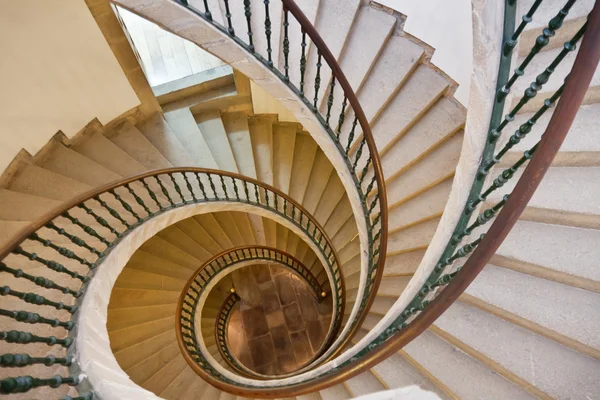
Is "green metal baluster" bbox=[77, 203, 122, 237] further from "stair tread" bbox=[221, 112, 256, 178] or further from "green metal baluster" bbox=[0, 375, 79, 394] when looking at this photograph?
"stair tread" bbox=[221, 112, 256, 178]

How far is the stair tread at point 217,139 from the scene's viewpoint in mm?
6082

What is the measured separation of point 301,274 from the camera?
8.40 m

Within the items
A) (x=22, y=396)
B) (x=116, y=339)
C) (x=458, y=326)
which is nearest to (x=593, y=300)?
(x=458, y=326)

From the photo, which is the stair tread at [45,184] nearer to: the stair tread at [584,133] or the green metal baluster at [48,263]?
the green metal baluster at [48,263]

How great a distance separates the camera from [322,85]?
14.4 ft

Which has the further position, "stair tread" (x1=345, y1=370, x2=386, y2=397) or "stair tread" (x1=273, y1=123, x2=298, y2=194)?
"stair tread" (x1=273, y1=123, x2=298, y2=194)

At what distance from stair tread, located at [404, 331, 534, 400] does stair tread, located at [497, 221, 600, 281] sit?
95cm

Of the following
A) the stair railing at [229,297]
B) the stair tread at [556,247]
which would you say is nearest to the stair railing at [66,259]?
the stair railing at [229,297]

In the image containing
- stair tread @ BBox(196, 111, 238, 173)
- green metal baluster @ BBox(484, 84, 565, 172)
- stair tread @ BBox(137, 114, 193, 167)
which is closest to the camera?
green metal baluster @ BBox(484, 84, 565, 172)

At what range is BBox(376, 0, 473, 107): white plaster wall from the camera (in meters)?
4.43

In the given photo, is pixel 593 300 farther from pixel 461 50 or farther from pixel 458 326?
pixel 461 50

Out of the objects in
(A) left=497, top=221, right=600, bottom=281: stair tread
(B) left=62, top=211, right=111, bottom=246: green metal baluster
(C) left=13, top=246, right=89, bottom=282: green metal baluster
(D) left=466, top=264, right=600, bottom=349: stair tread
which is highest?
(B) left=62, top=211, right=111, bottom=246: green metal baluster

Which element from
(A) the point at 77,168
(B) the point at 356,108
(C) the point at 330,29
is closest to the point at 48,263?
(A) the point at 77,168

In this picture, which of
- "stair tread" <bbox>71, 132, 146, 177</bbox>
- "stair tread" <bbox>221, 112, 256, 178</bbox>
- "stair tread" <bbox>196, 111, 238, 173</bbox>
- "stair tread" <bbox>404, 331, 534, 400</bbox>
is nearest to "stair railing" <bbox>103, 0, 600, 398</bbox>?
"stair tread" <bbox>404, 331, 534, 400</bbox>
